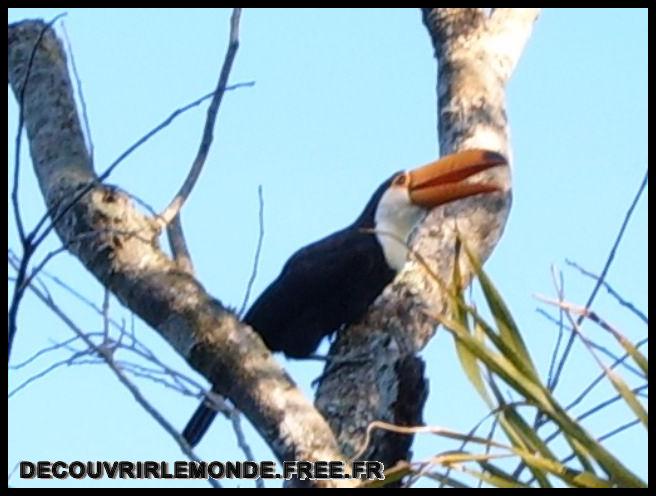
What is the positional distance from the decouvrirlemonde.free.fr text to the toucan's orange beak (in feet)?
6.36

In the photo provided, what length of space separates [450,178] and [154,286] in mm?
2056

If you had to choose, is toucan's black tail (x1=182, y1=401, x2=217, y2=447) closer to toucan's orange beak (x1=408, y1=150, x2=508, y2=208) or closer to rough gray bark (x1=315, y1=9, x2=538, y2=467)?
rough gray bark (x1=315, y1=9, x2=538, y2=467)

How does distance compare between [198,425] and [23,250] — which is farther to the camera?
[198,425]

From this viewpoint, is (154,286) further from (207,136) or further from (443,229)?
(443,229)

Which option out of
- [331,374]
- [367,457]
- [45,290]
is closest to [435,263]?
[331,374]

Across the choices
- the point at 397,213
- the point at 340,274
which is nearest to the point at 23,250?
the point at 340,274

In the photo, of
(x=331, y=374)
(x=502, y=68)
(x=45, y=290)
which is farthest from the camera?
(x=502, y=68)

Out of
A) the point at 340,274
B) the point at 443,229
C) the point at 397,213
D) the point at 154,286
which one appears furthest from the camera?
the point at 397,213

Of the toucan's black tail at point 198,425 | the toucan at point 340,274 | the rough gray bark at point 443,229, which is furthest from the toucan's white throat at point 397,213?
the toucan's black tail at point 198,425

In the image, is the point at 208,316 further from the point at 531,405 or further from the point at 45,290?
the point at 531,405

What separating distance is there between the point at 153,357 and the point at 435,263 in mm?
1708

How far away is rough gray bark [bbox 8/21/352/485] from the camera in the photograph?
3721 mm

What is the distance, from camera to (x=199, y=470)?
3.38 metres

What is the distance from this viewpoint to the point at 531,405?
2.92 metres
